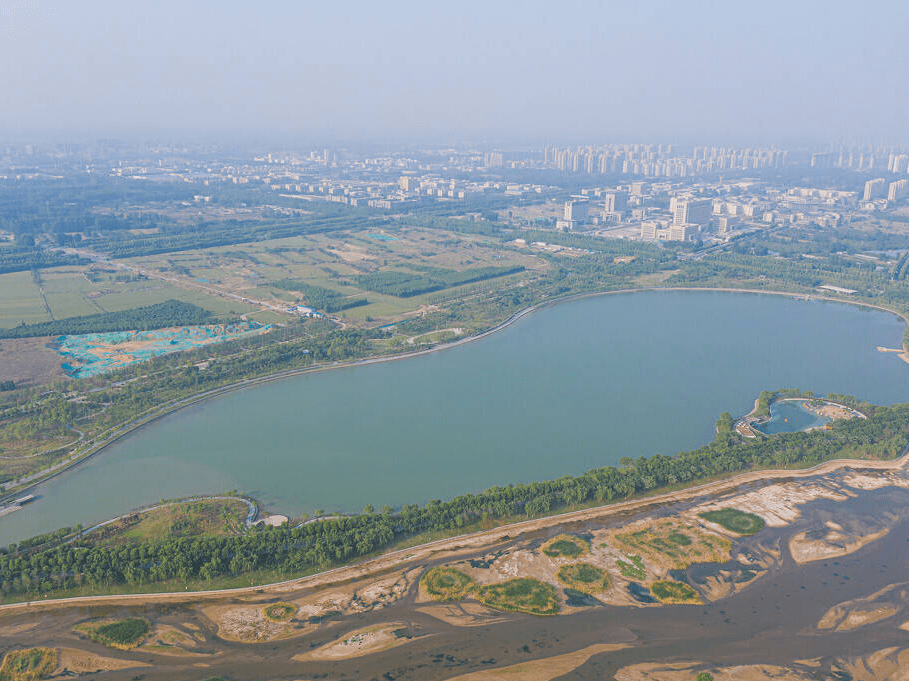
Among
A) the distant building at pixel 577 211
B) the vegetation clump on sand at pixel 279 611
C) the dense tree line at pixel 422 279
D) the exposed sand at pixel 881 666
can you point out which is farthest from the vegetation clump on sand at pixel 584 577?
the distant building at pixel 577 211

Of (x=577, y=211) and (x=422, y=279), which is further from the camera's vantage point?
(x=577, y=211)

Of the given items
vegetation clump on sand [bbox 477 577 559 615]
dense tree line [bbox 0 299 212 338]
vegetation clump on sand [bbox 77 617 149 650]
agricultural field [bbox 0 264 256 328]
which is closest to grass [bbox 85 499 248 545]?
vegetation clump on sand [bbox 77 617 149 650]

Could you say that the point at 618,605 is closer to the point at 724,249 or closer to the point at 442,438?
the point at 442,438

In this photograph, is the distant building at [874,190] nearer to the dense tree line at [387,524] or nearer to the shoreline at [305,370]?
the shoreline at [305,370]

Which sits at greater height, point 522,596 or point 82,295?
point 82,295

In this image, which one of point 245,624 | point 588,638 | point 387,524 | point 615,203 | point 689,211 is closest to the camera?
point 588,638

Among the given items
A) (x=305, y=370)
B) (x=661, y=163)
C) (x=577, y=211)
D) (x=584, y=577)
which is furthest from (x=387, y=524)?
(x=661, y=163)

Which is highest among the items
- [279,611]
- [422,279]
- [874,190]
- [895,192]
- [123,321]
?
[874,190]

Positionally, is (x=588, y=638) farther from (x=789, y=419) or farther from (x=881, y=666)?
(x=789, y=419)
